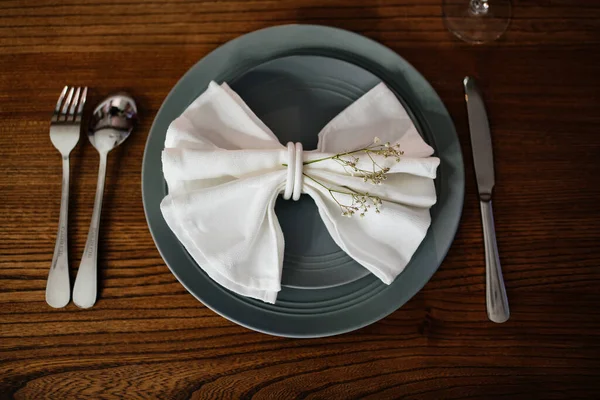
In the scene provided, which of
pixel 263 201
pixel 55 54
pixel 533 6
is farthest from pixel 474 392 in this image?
pixel 55 54

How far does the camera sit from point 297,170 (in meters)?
0.56

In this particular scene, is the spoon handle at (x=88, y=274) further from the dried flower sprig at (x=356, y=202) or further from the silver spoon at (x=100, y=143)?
the dried flower sprig at (x=356, y=202)

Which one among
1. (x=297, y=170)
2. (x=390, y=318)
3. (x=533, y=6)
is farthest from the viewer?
(x=533, y=6)

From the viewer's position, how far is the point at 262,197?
571 mm

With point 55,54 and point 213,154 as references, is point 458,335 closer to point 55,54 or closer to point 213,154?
point 213,154

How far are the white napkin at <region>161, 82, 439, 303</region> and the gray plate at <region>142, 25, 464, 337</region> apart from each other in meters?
0.04

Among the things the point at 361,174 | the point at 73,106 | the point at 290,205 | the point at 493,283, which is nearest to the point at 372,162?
the point at 361,174

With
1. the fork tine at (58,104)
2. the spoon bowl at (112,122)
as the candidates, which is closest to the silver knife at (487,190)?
the spoon bowl at (112,122)

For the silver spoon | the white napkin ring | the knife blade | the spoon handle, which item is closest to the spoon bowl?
the silver spoon

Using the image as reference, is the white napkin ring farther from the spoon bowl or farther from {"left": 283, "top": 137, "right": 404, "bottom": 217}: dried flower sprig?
the spoon bowl

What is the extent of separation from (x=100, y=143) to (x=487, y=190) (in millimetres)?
602

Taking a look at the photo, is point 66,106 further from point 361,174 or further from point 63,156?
point 361,174

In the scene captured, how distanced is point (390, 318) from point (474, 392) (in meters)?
0.16

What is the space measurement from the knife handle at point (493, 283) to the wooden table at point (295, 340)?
0.6 inches
